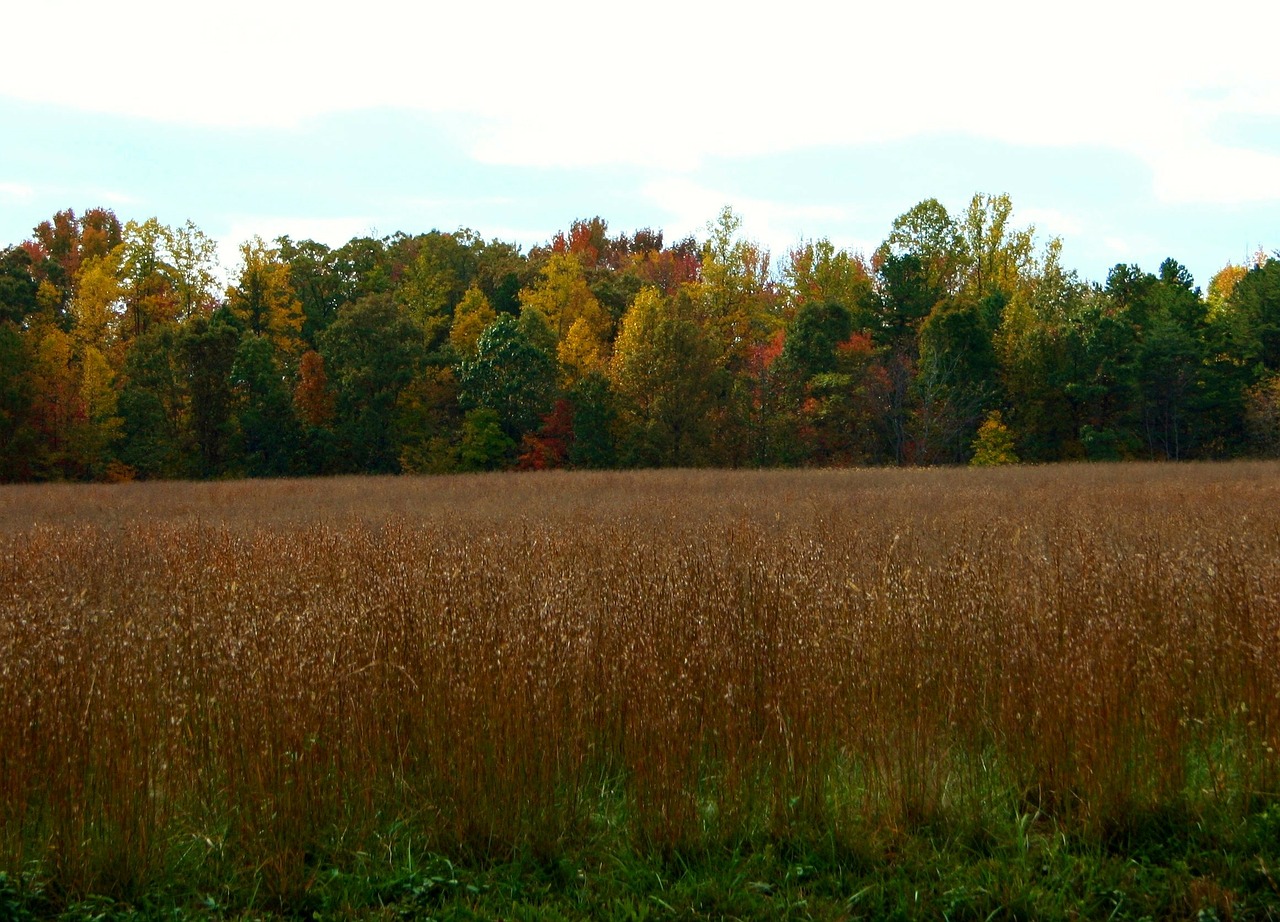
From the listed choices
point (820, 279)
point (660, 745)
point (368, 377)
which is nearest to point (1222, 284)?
point (820, 279)

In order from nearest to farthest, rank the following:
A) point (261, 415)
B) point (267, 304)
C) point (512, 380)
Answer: point (261, 415) < point (512, 380) < point (267, 304)

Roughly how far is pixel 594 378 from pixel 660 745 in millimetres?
40724

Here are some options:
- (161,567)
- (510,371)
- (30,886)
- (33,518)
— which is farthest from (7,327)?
(30,886)

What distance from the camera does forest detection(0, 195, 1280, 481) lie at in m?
41.7

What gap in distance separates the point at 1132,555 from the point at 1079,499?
26.8 feet

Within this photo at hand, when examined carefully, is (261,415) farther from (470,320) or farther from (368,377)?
(470,320)

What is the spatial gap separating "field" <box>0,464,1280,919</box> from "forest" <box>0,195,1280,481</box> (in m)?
36.6

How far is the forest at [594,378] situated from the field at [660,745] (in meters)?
36.6

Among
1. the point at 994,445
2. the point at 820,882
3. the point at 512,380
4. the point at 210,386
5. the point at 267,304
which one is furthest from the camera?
the point at 267,304

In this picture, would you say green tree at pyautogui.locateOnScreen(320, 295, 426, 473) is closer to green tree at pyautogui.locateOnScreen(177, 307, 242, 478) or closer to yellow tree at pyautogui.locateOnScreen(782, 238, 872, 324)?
green tree at pyautogui.locateOnScreen(177, 307, 242, 478)

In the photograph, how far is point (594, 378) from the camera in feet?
147

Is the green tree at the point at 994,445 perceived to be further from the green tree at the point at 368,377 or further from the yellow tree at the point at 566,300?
the green tree at the point at 368,377

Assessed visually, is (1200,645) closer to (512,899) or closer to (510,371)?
(512,899)

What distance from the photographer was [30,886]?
366cm
